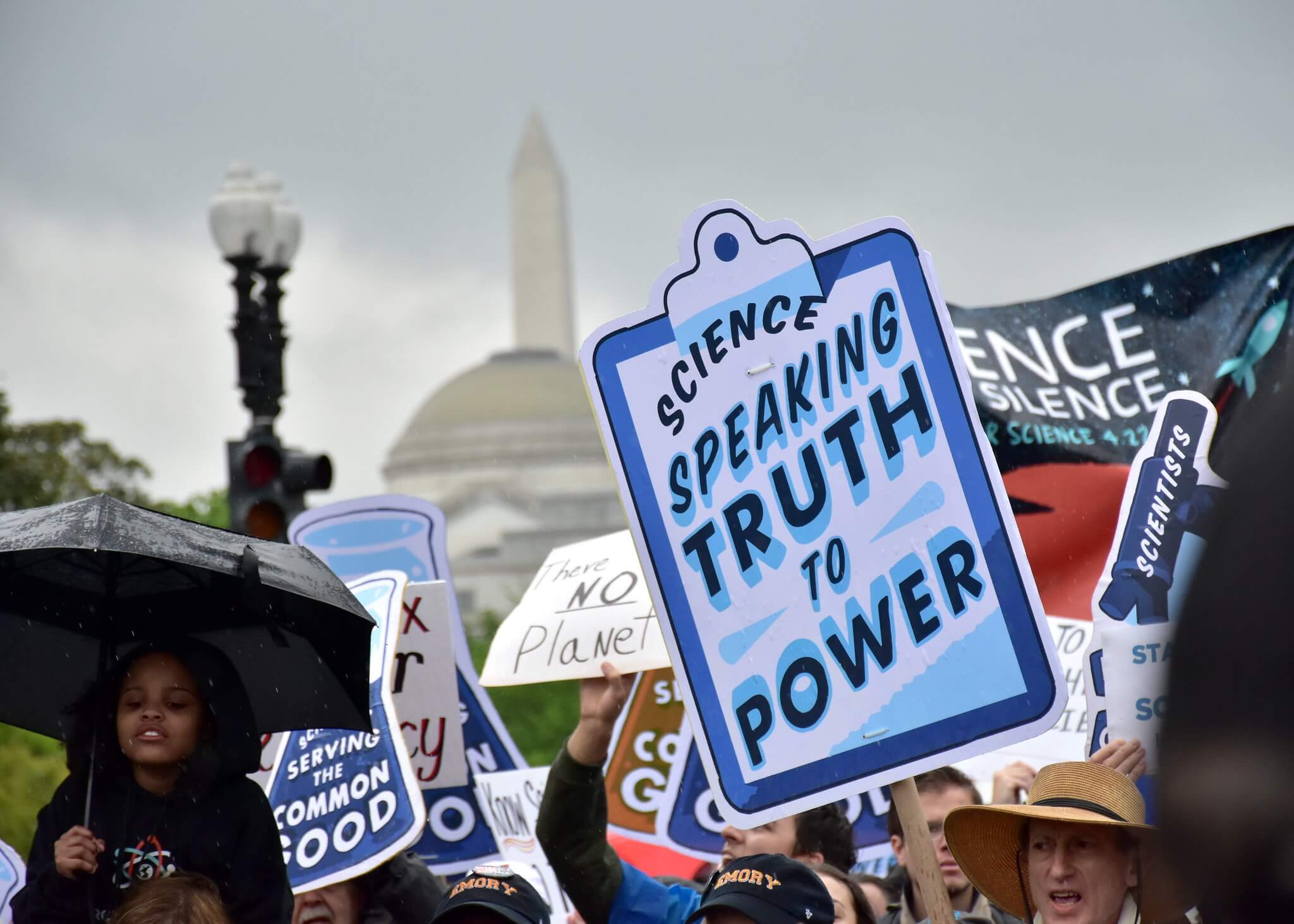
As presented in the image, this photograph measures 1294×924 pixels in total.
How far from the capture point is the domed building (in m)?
82.1

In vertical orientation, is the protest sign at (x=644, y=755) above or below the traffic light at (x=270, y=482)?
below

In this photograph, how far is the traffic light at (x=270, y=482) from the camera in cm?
814

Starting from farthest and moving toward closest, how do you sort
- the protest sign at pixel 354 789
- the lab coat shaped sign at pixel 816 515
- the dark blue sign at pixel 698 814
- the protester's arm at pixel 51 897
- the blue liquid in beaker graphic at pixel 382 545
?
the blue liquid in beaker graphic at pixel 382 545
the dark blue sign at pixel 698 814
the protest sign at pixel 354 789
the protester's arm at pixel 51 897
the lab coat shaped sign at pixel 816 515

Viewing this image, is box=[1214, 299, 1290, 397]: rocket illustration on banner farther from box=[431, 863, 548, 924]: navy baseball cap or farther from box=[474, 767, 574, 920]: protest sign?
box=[431, 863, 548, 924]: navy baseball cap

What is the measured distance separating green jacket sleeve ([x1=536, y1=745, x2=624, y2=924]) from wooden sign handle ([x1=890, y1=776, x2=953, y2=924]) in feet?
2.20

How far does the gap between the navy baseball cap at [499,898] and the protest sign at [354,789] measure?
0.75m

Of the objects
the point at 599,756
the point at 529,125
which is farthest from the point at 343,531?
the point at 529,125

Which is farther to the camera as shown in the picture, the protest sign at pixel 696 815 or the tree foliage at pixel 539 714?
the tree foliage at pixel 539 714

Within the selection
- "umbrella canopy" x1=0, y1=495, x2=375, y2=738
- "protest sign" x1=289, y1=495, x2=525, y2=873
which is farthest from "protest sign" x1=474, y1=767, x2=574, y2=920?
"umbrella canopy" x1=0, y1=495, x2=375, y2=738

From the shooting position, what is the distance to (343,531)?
5.80 meters

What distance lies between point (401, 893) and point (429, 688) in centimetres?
76

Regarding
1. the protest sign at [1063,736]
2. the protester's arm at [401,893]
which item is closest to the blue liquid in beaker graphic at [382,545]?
the protester's arm at [401,893]

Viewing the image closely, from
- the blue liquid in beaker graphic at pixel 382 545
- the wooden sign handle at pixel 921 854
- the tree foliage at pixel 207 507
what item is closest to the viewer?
the wooden sign handle at pixel 921 854

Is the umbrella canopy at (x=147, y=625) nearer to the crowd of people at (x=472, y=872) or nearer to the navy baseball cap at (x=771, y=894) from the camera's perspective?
the crowd of people at (x=472, y=872)
